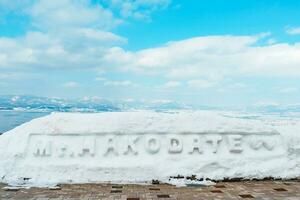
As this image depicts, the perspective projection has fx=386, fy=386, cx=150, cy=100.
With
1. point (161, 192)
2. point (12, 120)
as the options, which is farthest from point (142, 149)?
point (12, 120)

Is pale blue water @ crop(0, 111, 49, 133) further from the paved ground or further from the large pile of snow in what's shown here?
the paved ground

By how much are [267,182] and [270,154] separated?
778 millimetres

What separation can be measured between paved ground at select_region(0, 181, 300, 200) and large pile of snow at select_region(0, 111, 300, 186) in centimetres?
48

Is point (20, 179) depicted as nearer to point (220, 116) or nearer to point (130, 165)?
point (130, 165)

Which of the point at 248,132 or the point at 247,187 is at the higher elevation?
the point at 248,132

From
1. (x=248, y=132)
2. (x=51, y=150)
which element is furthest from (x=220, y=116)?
(x=51, y=150)

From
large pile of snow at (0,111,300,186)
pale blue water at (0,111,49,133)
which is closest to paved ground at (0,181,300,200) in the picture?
large pile of snow at (0,111,300,186)

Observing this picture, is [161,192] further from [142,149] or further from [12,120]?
[12,120]

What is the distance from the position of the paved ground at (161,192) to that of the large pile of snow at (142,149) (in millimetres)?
480

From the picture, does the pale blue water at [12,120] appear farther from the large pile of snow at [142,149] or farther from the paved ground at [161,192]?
the paved ground at [161,192]

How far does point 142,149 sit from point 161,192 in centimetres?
158

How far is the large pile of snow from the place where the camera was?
8.30 meters

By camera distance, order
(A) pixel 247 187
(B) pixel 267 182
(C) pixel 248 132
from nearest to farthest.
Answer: (A) pixel 247 187
(B) pixel 267 182
(C) pixel 248 132

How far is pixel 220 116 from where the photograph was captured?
9.30 m
